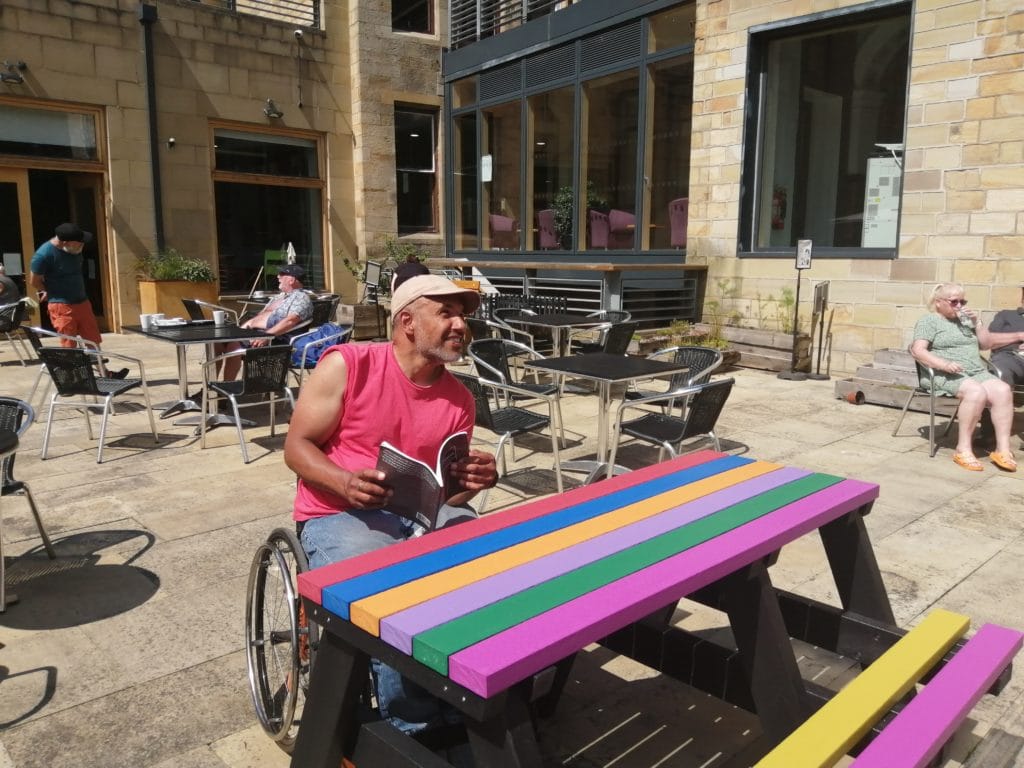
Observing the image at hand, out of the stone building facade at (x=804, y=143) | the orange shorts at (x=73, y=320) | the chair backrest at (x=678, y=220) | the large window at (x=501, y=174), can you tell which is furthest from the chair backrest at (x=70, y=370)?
the large window at (x=501, y=174)

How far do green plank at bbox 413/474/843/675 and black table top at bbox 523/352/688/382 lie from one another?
236 centimetres

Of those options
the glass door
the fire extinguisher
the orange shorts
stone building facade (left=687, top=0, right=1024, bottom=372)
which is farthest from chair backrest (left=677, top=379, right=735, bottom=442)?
the glass door

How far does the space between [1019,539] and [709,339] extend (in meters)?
5.62

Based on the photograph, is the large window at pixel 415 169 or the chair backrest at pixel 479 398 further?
the large window at pixel 415 169

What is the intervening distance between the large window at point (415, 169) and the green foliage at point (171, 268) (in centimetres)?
372

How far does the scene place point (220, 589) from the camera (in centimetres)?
343

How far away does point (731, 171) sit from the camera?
9758 mm

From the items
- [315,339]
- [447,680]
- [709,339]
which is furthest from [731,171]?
[447,680]

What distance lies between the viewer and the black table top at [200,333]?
5.93 metres

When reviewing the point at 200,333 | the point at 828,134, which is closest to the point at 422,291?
the point at 200,333

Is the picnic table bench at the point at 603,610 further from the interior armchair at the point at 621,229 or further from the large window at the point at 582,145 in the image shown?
the interior armchair at the point at 621,229

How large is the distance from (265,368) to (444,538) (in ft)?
12.8

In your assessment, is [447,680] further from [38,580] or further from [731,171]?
[731,171]

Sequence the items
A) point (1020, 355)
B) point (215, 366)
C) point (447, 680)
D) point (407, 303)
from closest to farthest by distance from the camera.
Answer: point (447, 680) < point (407, 303) < point (1020, 355) < point (215, 366)
